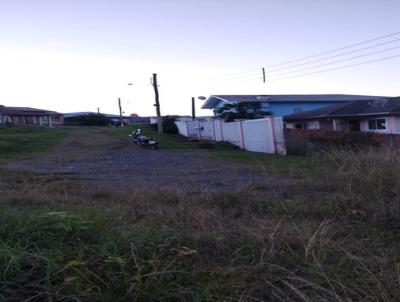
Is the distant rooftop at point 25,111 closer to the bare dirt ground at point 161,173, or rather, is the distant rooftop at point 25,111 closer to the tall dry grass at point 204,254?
the bare dirt ground at point 161,173

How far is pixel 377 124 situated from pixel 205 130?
13403mm

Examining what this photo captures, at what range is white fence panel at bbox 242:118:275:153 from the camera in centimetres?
2165

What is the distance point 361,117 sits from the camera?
29.8 metres

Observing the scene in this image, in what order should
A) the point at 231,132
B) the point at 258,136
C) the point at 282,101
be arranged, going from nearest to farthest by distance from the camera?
the point at 258,136 < the point at 231,132 < the point at 282,101

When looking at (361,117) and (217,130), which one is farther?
(217,130)

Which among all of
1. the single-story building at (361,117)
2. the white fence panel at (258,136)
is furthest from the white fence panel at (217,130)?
the single-story building at (361,117)

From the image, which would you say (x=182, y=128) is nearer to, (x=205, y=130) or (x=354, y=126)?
(x=205, y=130)

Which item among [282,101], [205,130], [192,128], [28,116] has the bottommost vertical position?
[205,130]

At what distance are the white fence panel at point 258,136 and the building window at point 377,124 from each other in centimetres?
989

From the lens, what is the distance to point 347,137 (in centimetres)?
2078

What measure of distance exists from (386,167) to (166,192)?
132 inches

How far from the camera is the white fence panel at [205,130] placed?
33.8 meters

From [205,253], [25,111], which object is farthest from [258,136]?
[25,111]

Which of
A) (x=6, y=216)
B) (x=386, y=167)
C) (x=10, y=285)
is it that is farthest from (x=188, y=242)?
(x=386, y=167)
